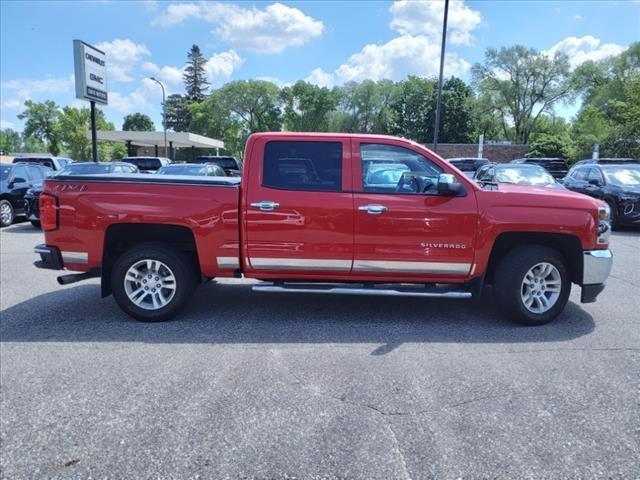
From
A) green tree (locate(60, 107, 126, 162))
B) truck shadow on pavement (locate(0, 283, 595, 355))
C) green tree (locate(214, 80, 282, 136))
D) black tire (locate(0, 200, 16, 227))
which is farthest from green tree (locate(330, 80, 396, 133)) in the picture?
truck shadow on pavement (locate(0, 283, 595, 355))

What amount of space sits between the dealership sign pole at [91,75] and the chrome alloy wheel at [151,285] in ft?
47.6

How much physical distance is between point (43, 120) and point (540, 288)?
339 feet

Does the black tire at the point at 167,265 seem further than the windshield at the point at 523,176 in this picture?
No

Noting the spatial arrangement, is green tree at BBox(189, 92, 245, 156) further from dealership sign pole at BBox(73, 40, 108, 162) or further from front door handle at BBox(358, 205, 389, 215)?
front door handle at BBox(358, 205, 389, 215)

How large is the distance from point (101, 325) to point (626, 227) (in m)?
13.2

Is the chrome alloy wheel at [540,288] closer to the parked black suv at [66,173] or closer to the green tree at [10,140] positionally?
the parked black suv at [66,173]

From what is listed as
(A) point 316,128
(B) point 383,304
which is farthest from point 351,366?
(A) point 316,128

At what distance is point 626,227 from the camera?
12539mm

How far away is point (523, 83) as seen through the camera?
52062 mm

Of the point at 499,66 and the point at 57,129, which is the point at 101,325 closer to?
the point at 499,66

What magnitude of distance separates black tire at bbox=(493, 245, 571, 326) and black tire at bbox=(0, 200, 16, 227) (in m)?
12.8

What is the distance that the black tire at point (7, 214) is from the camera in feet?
40.2

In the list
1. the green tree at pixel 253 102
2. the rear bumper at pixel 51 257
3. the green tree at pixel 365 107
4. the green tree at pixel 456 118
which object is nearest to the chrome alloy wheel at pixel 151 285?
the rear bumper at pixel 51 257

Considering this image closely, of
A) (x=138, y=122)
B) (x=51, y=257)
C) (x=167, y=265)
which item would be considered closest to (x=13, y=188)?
(x=51, y=257)
